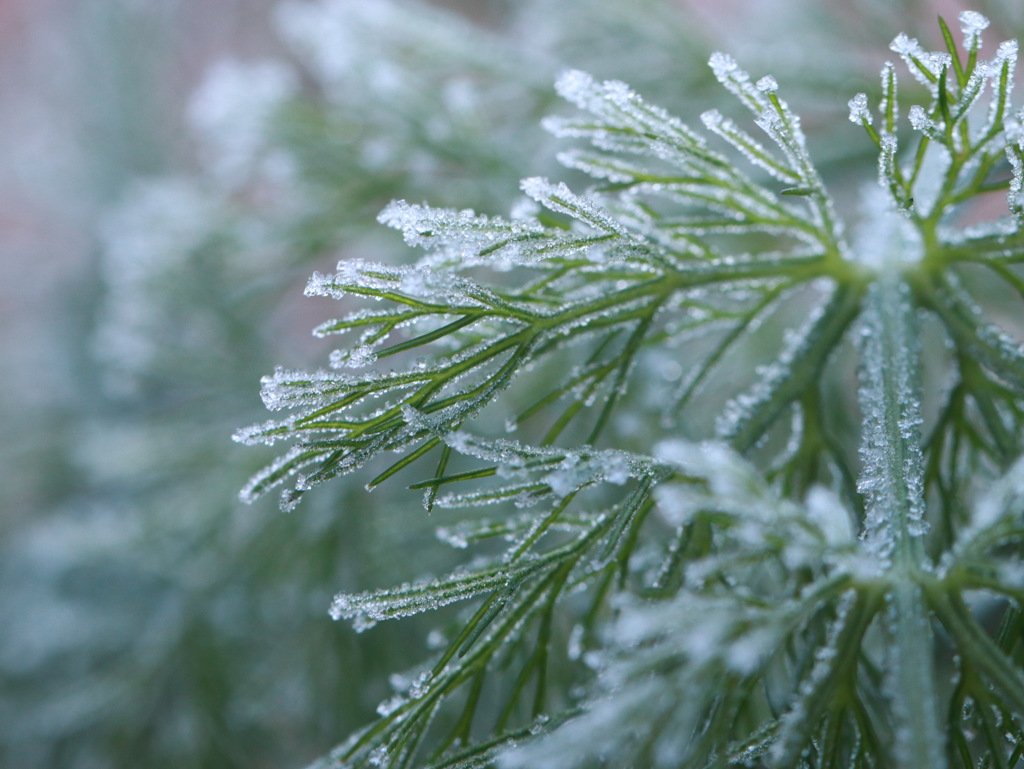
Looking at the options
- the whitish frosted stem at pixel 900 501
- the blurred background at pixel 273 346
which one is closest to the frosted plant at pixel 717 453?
the whitish frosted stem at pixel 900 501

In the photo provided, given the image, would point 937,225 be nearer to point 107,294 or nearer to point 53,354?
point 107,294

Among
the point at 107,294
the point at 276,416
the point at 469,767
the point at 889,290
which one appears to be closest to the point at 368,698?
the point at 276,416

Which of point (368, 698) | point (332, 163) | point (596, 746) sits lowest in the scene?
point (596, 746)

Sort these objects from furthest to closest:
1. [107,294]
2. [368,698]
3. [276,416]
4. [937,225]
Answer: [107,294]
[276,416]
[368,698]
[937,225]

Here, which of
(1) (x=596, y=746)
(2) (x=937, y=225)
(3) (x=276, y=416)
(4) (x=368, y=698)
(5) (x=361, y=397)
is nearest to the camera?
(1) (x=596, y=746)

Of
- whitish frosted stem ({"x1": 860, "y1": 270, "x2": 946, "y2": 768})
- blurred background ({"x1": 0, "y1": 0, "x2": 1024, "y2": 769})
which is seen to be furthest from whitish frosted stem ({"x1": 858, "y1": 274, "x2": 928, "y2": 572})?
blurred background ({"x1": 0, "y1": 0, "x2": 1024, "y2": 769})

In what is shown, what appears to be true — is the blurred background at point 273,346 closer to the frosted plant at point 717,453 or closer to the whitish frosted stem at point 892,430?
the frosted plant at point 717,453

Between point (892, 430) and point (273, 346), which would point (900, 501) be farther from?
point (273, 346)
